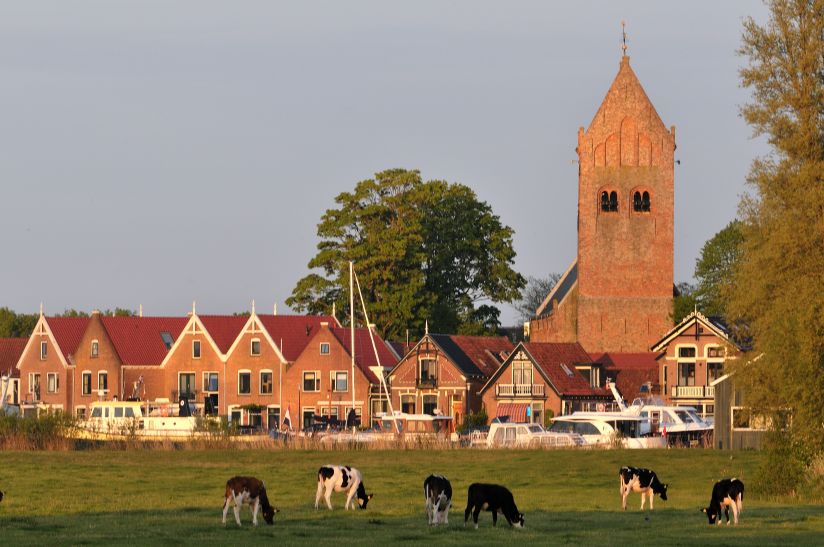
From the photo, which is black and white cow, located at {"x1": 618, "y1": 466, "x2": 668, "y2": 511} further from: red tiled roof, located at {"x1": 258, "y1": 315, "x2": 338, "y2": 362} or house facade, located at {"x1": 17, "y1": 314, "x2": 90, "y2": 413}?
house facade, located at {"x1": 17, "y1": 314, "x2": 90, "y2": 413}

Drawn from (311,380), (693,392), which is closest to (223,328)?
(311,380)

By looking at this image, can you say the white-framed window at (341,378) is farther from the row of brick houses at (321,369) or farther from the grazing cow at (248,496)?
the grazing cow at (248,496)

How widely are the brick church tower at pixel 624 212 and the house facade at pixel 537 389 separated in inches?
553

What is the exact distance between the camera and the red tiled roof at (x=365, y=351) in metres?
108

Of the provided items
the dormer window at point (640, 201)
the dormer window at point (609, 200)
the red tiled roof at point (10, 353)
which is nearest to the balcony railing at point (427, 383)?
the dormer window at point (609, 200)

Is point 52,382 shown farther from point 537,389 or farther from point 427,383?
point 537,389

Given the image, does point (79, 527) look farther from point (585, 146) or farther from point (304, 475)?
point (585, 146)

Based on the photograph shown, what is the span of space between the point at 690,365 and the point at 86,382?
139 feet

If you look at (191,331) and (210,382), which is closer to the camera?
(210,382)

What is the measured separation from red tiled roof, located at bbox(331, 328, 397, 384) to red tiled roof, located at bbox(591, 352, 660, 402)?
13199 mm

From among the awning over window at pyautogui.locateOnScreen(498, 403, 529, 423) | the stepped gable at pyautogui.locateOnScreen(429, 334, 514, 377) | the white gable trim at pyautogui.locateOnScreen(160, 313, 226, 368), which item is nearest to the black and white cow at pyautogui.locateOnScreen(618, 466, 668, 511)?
the awning over window at pyautogui.locateOnScreen(498, 403, 529, 423)

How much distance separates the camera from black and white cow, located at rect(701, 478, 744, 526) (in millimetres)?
33656

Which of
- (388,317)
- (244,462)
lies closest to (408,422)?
(388,317)

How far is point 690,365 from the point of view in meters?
98.6
